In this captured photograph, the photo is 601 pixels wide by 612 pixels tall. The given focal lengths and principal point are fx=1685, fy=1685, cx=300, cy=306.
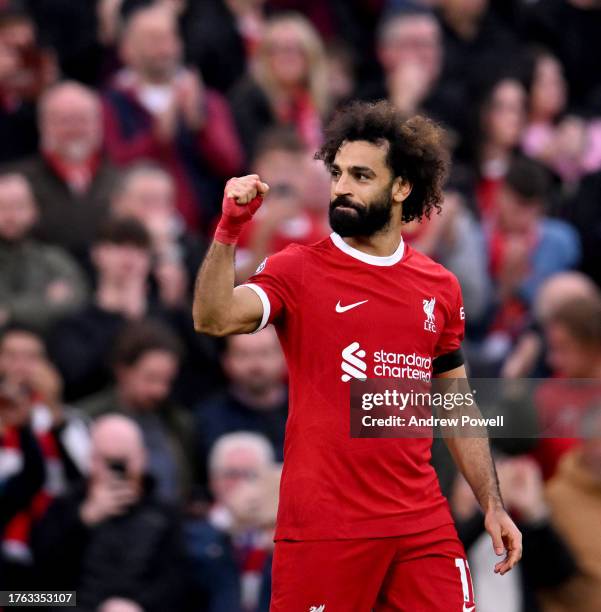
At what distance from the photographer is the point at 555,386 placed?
293 inches

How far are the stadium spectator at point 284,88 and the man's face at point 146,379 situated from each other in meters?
2.96

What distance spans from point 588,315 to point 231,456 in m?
1.93

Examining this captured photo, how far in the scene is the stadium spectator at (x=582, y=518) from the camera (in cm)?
673

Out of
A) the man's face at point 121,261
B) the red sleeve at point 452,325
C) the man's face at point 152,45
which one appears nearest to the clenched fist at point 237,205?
the red sleeve at point 452,325

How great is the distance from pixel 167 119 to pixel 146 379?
2705mm

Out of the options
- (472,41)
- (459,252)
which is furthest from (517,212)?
(472,41)

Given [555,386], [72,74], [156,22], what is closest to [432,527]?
[555,386]

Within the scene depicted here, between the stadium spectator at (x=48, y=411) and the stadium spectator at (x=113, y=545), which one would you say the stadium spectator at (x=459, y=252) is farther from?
the stadium spectator at (x=113, y=545)

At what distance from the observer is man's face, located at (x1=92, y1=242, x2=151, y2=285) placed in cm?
944

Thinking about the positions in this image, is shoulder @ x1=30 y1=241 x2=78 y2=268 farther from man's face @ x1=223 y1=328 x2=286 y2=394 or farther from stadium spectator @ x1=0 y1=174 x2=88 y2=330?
man's face @ x1=223 y1=328 x2=286 y2=394

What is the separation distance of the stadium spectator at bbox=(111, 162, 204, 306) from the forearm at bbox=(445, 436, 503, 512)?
4.15m

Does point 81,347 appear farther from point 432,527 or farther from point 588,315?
point 432,527

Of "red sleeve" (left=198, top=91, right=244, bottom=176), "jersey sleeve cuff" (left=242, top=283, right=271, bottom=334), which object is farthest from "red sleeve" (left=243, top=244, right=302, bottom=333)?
"red sleeve" (left=198, top=91, right=244, bottom=176)

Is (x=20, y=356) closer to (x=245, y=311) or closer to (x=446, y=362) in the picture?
(x=446, y=362)
